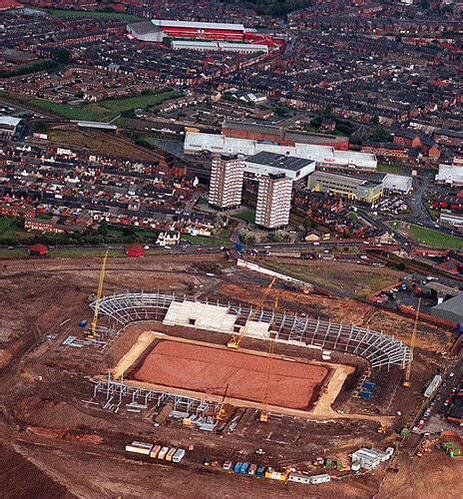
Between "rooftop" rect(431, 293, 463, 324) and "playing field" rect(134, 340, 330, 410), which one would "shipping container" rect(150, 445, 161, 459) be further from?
"rooftop" rect(431, 293, 463, 324)

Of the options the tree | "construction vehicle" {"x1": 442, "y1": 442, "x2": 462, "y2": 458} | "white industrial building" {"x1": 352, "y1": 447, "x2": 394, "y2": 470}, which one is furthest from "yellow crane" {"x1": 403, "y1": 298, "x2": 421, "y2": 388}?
the tree

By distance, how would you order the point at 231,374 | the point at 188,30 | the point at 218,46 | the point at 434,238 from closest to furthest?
1. the point at 231,374
2. the point at 434,238
3. the point at 218,46
4. the point at 188,30

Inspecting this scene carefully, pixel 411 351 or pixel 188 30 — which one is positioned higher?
pixel 411 351

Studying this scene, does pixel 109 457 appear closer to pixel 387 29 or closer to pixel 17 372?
pixel 17 372

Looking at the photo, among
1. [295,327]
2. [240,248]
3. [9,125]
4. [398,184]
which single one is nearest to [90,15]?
[9,125]

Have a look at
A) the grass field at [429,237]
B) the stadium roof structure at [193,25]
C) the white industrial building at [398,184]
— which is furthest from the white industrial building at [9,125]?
the stadium roof structure at [193,25]

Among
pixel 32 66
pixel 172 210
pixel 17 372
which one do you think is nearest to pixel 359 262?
pixel 172 210

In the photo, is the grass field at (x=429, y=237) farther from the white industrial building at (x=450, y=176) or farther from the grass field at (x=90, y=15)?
the grass field at (x=90, y=15)

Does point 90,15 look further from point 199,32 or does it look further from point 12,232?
point 12,232
